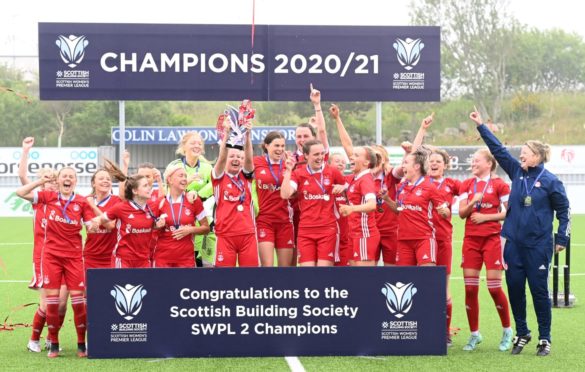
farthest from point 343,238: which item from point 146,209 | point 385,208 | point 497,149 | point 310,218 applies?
point 146,209

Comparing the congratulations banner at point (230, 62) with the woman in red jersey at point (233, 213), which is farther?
the congratulations banner at point (230, 62)

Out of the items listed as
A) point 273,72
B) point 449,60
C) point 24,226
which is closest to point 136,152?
point 24,226

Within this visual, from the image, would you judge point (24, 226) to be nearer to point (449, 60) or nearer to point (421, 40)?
point (421, 40)

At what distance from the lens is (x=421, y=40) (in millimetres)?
12500

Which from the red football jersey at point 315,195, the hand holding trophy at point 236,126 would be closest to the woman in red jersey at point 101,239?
the hand holding trophy at point 236,126

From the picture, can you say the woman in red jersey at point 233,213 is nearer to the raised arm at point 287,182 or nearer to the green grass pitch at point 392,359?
the raised arm at point 287,182

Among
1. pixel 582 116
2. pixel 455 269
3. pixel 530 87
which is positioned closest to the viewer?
pixel 455 269

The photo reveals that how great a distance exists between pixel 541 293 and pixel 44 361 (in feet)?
14.5

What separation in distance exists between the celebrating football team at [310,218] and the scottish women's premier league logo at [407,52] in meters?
2.46

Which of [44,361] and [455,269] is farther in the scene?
[455,269]

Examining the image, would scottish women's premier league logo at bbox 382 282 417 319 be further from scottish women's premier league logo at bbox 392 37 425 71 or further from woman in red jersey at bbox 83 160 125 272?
scottish women's premier league logo at bbox 392 37 425 71

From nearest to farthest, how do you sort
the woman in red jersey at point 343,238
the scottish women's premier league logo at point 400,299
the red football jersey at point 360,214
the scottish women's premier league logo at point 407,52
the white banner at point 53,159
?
the scottish women's premier league logo at point 400,299 < the red football jersey at point 360,214 < the woman in red jersey at point 343,238 < the scottish women's premier league logo at point 407,52 < the white banner at point 53,159

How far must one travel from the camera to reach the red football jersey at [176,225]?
942 cm

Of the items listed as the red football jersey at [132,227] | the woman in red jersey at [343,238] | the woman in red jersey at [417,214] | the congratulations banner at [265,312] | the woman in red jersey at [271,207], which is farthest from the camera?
the woman in red jersey at [343,238]
